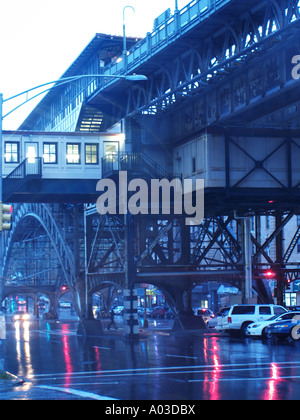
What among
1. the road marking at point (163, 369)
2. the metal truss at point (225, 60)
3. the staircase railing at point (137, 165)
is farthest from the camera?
the staircase railing at point (137, 165)

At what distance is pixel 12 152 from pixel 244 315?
727 inches

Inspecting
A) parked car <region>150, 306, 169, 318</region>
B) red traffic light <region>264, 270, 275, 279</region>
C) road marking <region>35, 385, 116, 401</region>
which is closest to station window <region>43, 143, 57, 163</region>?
red traffic light <region>264, 270, 275, 279</region>

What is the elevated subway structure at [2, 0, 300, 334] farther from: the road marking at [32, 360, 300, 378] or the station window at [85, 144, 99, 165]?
the road marking at [32, 360, 300, 378]

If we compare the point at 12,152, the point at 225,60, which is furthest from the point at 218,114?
the point at 12,152

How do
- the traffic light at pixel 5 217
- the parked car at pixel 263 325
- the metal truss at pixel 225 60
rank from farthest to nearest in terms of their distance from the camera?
1. the parked car at pixel 263 325
2. the metal truss at pixel 225 60
3. the traffic light at pixel 5 217

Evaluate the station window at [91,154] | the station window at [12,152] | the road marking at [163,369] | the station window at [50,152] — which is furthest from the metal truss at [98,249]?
the road marking at [163,369]

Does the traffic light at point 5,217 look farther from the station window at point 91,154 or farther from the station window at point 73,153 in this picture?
the station window at point 91,154

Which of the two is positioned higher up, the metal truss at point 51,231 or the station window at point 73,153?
the station window at point 73,153

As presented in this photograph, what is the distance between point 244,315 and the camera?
4156 centimetres

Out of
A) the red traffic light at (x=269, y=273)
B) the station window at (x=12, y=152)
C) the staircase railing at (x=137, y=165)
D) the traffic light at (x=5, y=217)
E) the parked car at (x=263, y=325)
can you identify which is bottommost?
the parked car at (x=263, y=325)

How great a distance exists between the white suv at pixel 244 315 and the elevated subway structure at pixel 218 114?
3.63m

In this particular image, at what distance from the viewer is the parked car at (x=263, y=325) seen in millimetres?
37250
